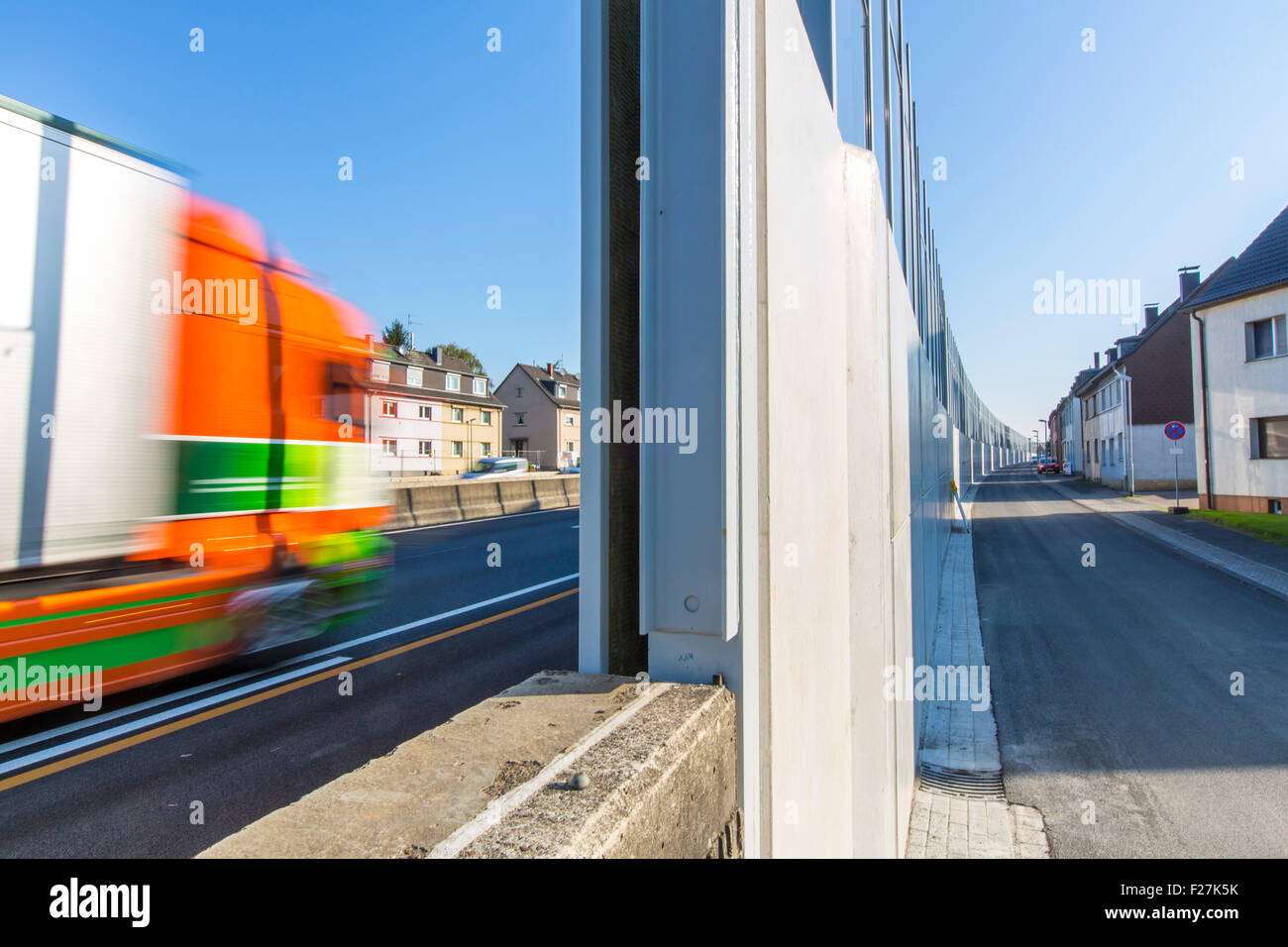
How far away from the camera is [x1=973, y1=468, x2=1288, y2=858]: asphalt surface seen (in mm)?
4219

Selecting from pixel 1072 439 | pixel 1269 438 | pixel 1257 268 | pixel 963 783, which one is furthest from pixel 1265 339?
pixel 1072 439

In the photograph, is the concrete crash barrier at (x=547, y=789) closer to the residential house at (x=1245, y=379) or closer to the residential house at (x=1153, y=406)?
the residential house at (x=1245, y=379)

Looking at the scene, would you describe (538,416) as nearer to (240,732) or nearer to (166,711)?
(166,711)

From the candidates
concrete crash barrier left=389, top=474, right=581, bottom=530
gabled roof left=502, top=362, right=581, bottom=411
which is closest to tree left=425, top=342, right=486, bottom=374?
gabled roof left=502, top=362, right=581, bottom=411

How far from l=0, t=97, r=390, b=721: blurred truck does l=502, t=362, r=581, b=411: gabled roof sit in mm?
55135

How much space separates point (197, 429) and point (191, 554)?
1.01 m

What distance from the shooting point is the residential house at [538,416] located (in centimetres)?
6191

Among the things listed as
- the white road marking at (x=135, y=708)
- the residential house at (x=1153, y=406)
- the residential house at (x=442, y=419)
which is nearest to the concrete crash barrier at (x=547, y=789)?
the white road marking at (x=135, y=708)

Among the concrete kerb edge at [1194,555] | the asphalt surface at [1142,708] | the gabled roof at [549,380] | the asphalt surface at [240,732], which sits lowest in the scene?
the asphalt surface at [1142,708]

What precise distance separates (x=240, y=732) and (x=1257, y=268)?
29.3 metres

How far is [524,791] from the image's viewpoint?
1.00 m

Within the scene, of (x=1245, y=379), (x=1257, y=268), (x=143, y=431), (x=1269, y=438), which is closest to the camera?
(x=143, y=431)
